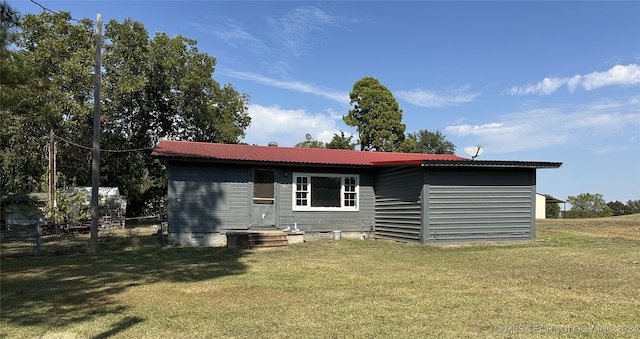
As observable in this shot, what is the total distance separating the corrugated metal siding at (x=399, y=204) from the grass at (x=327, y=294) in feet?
7.51

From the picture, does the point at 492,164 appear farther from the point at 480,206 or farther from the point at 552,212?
the point at 552,212

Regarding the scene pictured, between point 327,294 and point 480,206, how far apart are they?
28.3 feet

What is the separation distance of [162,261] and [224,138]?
→ 21.6 m

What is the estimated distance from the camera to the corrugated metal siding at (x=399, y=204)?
1330 centimetres

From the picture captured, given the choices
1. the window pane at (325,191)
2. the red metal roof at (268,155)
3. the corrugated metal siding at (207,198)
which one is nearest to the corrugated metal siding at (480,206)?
the red metal roof at (268,155)

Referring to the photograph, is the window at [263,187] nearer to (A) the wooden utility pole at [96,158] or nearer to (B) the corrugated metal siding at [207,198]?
(B) the corrugated metal siding at [207,198]

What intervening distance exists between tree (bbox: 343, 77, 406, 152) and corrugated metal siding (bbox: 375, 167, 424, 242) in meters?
18.4

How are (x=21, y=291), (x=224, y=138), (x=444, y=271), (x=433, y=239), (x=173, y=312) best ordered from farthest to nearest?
(x=224, y=138), (x=433, y=239), (x=444, y=271), (x=21, y=291), (x=173, y=312)

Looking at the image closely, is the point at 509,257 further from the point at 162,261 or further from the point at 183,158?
the point at 183,158

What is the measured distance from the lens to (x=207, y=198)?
13.8 metres

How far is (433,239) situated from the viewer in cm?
1301

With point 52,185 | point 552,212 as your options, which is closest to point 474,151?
point 52,185

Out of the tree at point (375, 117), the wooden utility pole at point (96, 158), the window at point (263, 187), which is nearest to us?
the wooden utility pole at point (96, 158)

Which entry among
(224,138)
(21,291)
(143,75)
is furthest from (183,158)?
(224,138)
